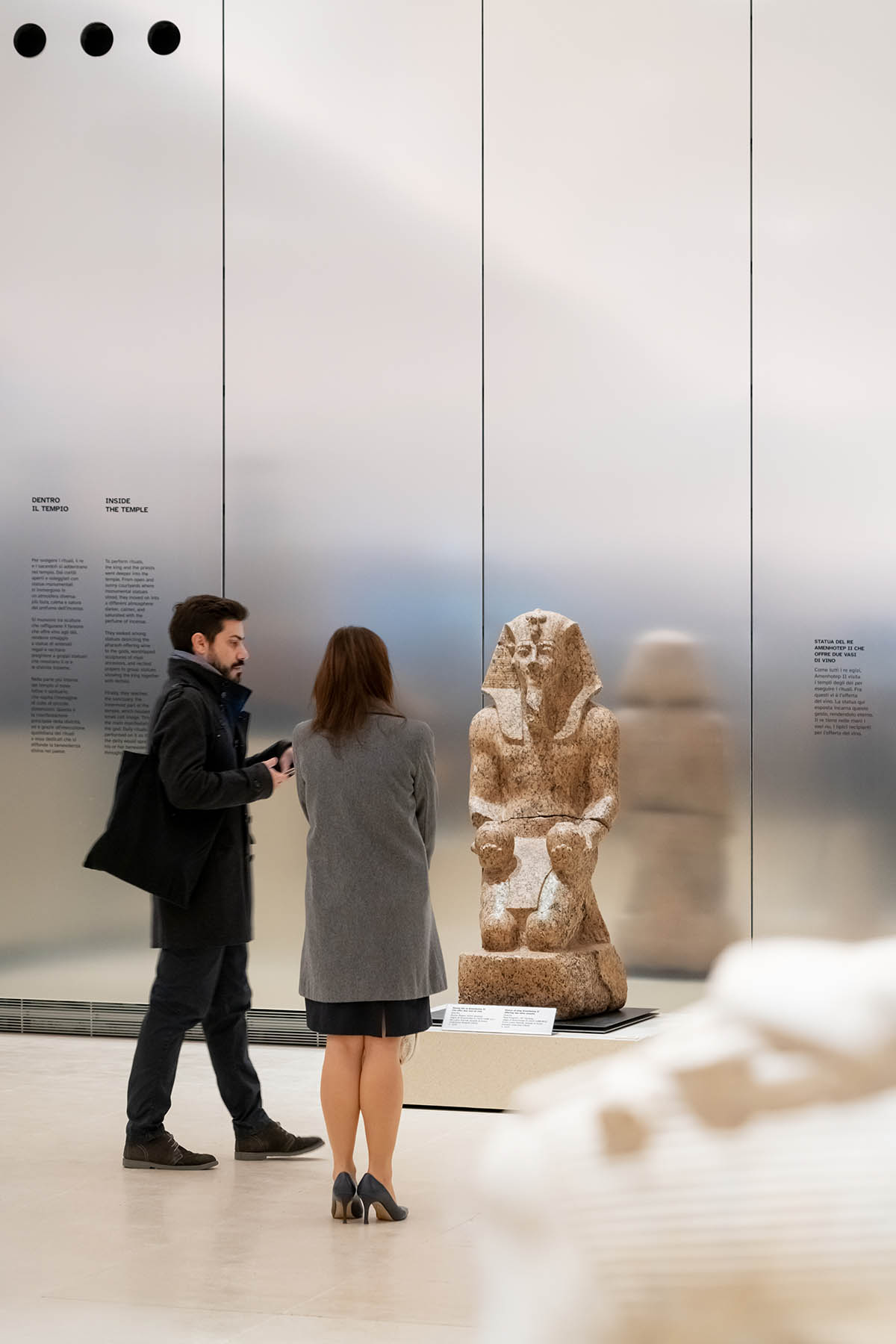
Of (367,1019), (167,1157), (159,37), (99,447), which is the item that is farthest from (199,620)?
(159,37)

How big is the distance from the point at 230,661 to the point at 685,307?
3.66m

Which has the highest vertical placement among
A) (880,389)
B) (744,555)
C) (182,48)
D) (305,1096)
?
(182,48)

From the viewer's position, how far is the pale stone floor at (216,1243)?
3793mm

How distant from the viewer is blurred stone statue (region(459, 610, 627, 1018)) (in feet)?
21.4

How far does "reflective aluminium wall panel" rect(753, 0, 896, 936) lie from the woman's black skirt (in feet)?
11.7

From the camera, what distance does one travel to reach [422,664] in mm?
8305

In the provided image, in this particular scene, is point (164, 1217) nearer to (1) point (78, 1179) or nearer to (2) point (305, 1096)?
(1) point (78, 1179)

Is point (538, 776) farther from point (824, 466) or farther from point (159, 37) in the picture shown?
point (159, 37)

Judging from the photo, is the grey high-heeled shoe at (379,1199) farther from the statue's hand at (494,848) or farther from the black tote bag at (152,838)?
the statue's hand at (494,848)

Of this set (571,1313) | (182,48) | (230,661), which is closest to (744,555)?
(230,661)

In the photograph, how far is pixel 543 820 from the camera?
6812mm

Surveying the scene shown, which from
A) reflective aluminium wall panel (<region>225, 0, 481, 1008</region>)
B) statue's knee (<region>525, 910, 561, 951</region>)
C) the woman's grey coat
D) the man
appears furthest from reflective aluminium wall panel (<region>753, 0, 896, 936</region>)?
the woman's grey coat

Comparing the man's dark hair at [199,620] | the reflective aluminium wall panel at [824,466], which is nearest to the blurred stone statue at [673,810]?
the reflective aluminium wall panel at [824,466]

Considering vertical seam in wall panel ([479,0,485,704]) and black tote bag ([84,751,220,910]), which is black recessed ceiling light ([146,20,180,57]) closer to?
vertical seam in wall panel ([479,0,485,704])
